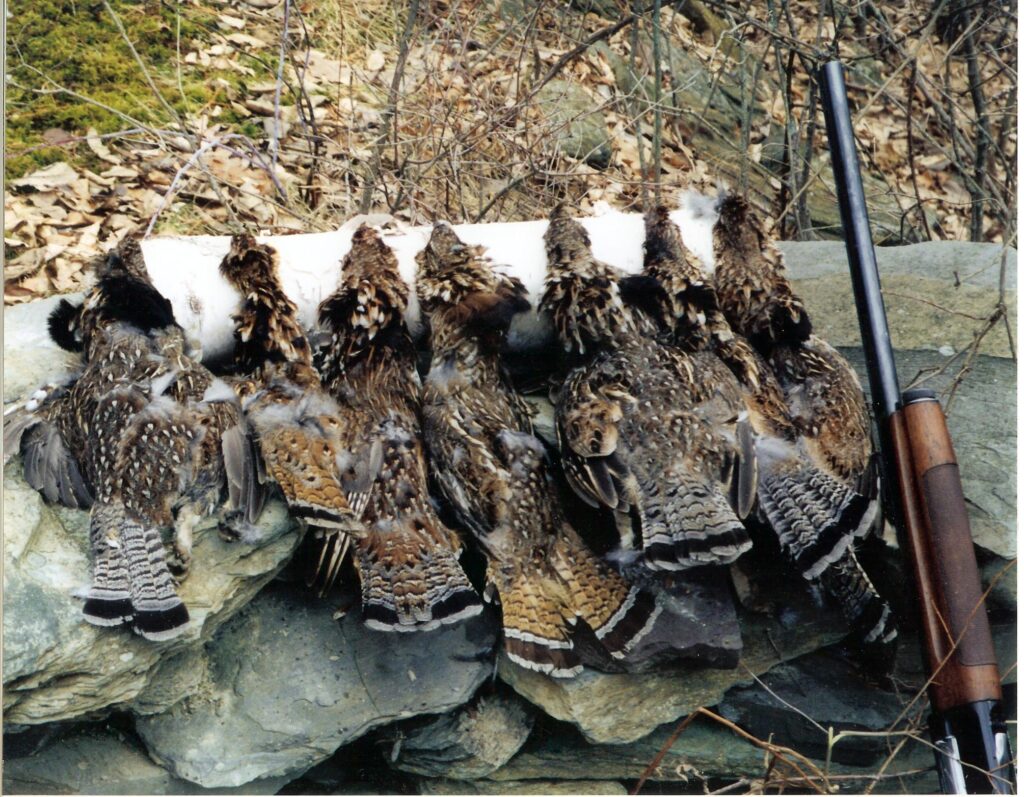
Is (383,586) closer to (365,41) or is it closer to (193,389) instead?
(193,389)

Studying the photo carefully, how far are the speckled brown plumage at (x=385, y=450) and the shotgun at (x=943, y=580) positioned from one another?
5.08ft

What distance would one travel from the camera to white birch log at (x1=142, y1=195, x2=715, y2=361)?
438 cm

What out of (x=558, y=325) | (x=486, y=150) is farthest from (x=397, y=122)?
(x=558, y=325)

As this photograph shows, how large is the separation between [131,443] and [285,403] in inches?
22.3

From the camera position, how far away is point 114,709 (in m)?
3.86

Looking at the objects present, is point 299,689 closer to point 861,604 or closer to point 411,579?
point 411,579

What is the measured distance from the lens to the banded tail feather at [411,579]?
3586 mm

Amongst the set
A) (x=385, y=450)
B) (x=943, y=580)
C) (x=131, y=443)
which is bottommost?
(x=943, y=580)

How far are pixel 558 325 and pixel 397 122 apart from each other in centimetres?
241

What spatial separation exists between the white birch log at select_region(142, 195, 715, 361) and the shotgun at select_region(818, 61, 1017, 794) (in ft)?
3.76

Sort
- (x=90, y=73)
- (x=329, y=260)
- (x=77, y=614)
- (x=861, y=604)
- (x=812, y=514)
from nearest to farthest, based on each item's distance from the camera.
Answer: (x=77, y=614)
(x=812, y=514)
(x=861, y=604)
(x=329, y=260)
(x=90, y=73)

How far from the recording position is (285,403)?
4043 millimetres

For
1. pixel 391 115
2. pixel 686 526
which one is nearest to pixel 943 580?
pixel 686 526

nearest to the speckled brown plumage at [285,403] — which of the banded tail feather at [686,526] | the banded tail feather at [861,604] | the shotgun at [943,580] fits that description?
the banded tail feather at [686,526]
